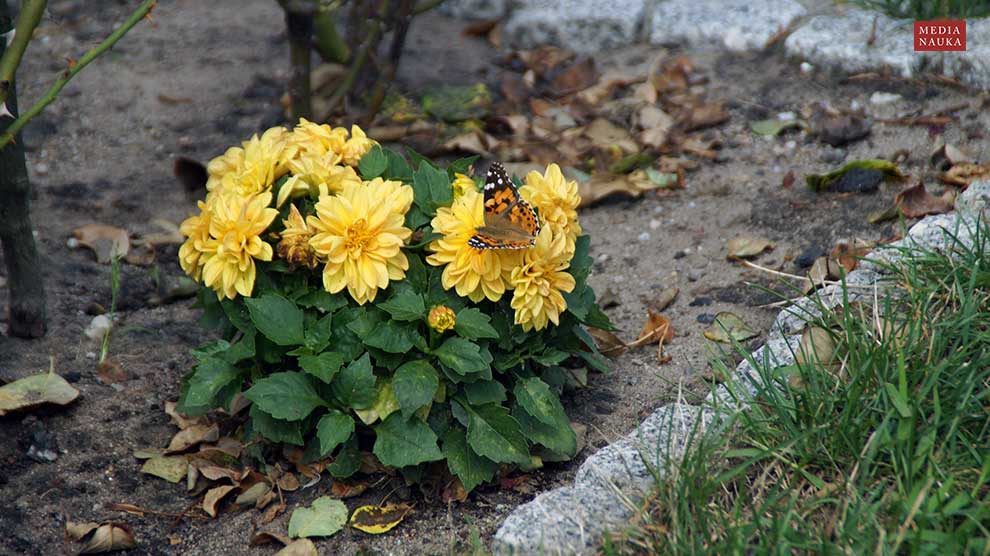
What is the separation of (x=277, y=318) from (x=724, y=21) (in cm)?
354

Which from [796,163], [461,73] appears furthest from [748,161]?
[461,73]

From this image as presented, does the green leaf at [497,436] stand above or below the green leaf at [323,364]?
below

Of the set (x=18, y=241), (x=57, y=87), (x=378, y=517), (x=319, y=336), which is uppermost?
(x=57, y=87)

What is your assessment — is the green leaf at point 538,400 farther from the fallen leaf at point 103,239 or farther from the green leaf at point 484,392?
the fallen leaf at point 103,239

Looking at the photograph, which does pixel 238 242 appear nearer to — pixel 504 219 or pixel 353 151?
pixel 353 151

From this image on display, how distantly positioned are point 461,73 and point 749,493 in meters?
3.30

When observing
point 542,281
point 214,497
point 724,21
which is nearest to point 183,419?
point 214,497

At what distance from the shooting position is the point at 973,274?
8.14 feet

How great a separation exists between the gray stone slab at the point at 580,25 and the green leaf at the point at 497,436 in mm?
3254

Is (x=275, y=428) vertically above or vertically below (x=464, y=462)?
above

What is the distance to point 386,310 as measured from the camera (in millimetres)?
2477

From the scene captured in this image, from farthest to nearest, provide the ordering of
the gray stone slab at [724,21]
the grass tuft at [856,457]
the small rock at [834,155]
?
the gray stone slab at [724,21]
the small rock at [834,155]
the grass tuft at [856,457]

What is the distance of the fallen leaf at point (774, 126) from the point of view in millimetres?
4352

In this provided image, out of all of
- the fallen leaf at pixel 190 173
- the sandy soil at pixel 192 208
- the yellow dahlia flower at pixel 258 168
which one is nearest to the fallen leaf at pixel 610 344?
→ the sandy soil at pixel 192 208
